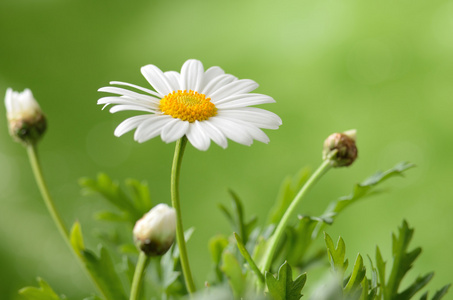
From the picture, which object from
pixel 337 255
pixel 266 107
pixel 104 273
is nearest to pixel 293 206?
pixel 337 255

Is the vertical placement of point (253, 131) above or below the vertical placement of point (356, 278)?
above

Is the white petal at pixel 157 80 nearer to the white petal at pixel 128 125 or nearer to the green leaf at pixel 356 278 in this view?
the white petal at pixel 128 125

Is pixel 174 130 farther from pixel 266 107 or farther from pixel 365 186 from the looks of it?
pixel 266 107

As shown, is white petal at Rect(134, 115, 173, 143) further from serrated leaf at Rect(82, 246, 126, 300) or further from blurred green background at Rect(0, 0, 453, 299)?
blurred green background at Rect(0, 0, 453, 299)

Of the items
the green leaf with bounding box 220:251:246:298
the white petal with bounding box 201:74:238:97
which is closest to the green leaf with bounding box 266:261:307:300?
the green leaf with bounding box 220:251:246:298

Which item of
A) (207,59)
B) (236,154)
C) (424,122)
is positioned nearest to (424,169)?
(424,122)

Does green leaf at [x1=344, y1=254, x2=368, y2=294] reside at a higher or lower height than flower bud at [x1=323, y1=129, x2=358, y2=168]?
lower
